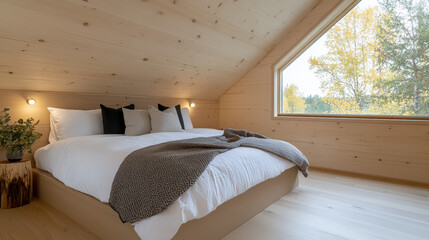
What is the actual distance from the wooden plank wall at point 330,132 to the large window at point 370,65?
0.22 meters

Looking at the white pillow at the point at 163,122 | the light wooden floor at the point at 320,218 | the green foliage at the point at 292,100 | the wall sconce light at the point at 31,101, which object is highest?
the green foliage at the point at 292,100

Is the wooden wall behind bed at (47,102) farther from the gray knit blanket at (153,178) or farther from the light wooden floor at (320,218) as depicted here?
the gray knit blanket at (153,178)

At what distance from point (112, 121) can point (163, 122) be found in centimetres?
54

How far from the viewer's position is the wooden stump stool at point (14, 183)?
2031mm

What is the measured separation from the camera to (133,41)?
Answer: 2.45 metres

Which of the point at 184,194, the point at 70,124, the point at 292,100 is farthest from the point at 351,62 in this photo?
the point at 70,124

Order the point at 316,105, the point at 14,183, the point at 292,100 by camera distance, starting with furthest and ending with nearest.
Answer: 1. the point at 292,100
2. the point at 316,105
3. the point at 14,183

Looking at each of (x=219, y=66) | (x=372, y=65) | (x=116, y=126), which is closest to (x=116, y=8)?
(x=116, y=126)

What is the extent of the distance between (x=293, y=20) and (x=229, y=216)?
2841 mm

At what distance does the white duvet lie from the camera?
4.20 feet

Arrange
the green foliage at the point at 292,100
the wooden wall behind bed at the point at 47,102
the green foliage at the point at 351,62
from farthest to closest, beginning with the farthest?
the green foliage at the point at 292,100
the green foliage at the point at 351,62
the wooden wall behind bed at the point at 47,102

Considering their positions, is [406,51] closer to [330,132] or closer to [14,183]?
[330,132]

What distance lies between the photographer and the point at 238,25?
2.96 meters

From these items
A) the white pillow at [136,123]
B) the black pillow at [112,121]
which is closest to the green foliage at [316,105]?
the white pillow at [136,123]
